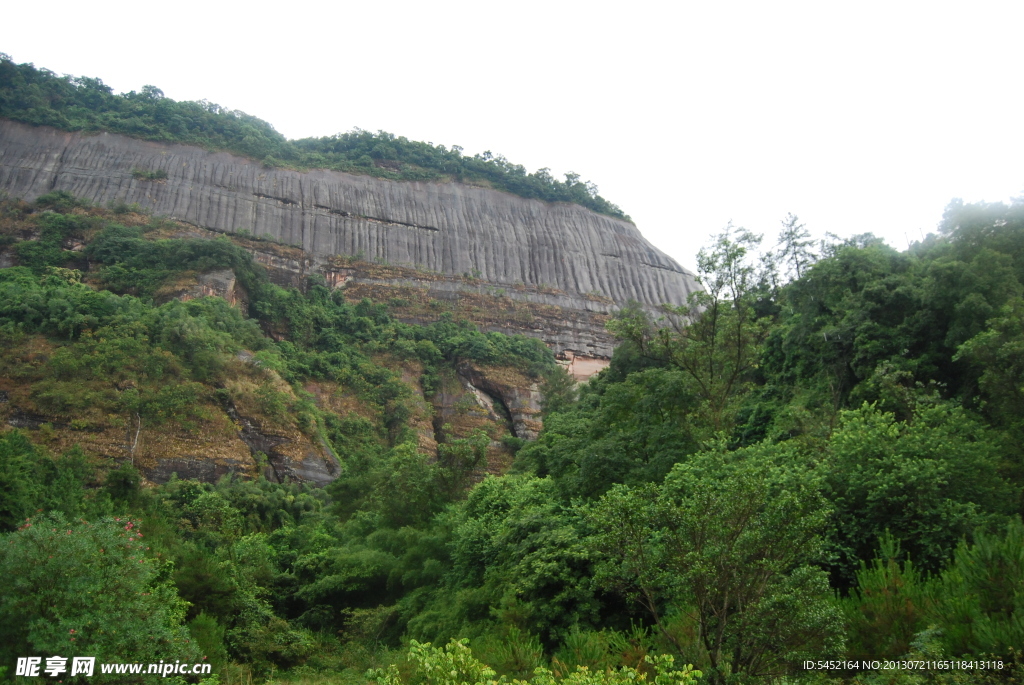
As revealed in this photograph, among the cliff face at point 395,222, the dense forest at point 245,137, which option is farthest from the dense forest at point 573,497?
the dense forest at point 245,137

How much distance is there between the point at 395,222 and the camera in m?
56.0

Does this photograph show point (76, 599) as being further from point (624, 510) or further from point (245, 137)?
point (245, 137)

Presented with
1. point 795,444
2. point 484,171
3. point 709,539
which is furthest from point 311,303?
point 709,539

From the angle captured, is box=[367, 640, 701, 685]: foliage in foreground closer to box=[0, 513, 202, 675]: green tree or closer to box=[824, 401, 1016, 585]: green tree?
box=[0, 513, 202, 675]: green tree

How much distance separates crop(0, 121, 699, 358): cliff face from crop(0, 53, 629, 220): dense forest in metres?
1.06

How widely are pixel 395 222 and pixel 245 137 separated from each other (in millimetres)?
12373

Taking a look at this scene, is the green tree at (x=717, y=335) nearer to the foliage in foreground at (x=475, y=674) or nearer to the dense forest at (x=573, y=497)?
the dense forest at (x=573, y=497)

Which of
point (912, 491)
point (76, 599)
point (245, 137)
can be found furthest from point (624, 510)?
point (245, 137)

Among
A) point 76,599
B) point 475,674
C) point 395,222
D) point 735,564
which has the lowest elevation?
point 475,674

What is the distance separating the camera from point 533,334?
173 ft

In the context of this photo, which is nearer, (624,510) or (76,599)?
(624,510)

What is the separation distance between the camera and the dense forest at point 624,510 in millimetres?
7562

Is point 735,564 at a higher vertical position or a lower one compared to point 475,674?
higher

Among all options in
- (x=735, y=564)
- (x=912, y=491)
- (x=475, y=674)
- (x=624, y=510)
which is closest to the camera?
(x=475, y=674)
